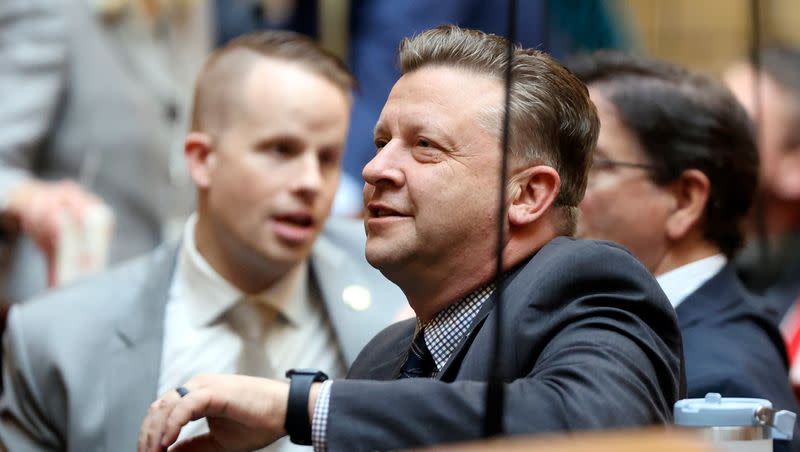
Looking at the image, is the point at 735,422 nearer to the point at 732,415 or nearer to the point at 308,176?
the point at 732,415

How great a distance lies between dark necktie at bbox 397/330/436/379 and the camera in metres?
1.74

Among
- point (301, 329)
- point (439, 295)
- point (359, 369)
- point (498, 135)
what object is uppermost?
point (498, 135)

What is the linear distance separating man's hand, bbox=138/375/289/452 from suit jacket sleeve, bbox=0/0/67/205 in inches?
79.5

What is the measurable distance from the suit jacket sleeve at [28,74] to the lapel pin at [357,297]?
1.23m

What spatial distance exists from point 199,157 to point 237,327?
0.43 meters

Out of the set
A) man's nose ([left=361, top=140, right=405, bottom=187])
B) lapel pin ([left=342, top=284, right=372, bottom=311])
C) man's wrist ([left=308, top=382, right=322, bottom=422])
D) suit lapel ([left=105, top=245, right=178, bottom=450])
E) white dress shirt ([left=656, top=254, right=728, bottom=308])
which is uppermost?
man's nose ([left=361, top=140, right=405, bottom=187])

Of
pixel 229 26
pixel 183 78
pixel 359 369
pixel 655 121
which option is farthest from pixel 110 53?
pixel 359 369

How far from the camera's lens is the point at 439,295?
5.72ft

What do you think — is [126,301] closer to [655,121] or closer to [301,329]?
[301,329]

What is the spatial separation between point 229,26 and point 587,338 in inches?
114

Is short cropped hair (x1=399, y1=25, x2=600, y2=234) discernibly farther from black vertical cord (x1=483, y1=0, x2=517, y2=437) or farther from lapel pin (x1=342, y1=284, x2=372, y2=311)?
lapel pin (x1=342, y1=284, x2=372, y2=311)

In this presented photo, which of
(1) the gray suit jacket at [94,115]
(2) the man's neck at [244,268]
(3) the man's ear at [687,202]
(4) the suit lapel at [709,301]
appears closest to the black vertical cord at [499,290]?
(4) the suit lapel at [709,301]

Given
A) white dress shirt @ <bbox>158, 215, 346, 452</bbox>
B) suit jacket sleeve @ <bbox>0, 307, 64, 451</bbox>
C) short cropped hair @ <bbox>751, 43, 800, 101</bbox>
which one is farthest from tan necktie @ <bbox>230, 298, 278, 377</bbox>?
short cropped hair @ <bbox>751, 43, 800, 101</bbox>

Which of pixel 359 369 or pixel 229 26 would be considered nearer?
pixel 359 369
